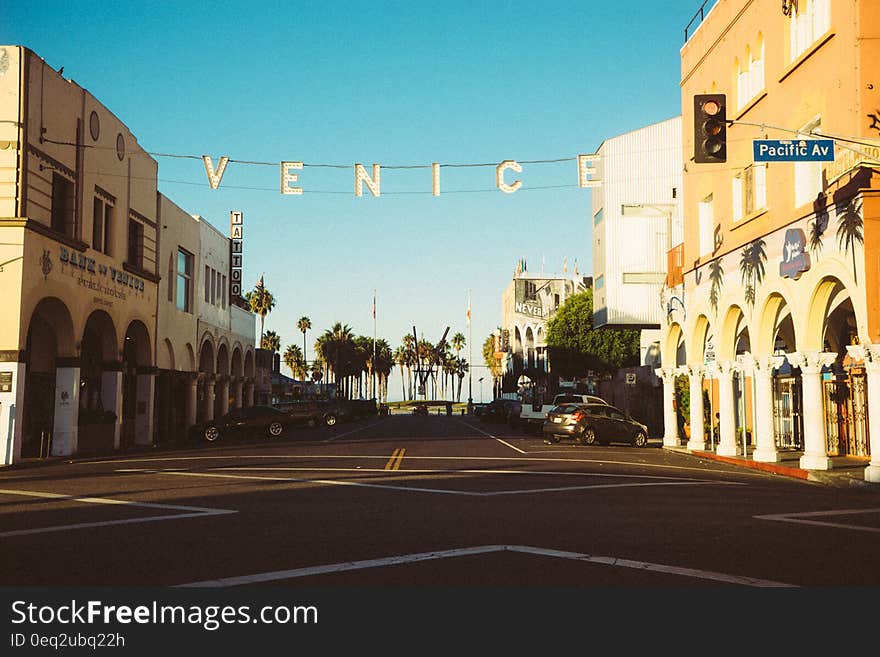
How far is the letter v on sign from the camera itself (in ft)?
72.6

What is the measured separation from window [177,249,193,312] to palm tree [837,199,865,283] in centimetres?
2919

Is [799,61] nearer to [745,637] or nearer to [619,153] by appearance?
[745,637]

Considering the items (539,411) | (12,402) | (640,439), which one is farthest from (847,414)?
(12,402)

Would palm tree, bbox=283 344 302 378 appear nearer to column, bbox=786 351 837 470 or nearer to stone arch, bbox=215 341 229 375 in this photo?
stone arch, bbox=215 341 229 375

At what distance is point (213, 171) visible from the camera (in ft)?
72.9

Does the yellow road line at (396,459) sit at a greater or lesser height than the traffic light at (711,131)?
lesser

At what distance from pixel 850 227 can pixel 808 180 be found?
3.52 metres

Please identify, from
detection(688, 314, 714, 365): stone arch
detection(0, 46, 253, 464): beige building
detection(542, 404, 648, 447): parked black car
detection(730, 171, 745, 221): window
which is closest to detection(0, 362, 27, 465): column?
detection(0, 46, 253, 464): beige building

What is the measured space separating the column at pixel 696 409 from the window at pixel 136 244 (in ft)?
70.0

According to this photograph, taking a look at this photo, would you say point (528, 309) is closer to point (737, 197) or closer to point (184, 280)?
point (184, 280)

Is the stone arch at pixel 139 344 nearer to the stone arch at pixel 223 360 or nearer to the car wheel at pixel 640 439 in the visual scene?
the stone arch at pixel 223 360

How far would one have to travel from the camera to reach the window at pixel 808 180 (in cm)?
2261

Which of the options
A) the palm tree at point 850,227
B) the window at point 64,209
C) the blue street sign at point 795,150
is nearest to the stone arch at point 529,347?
the window at point 64,209

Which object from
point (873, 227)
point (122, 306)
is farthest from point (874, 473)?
point (122, 306)
